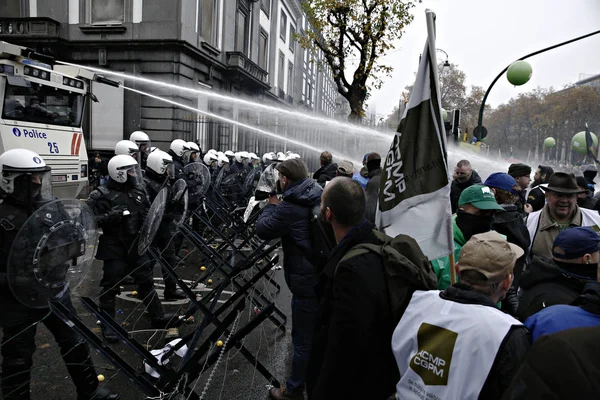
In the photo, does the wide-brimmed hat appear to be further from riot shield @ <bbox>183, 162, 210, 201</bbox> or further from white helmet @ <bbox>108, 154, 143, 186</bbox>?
riot shield @ <bbox>183, 162, 210, 201</bbox>

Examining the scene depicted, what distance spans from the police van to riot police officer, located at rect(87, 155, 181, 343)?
5.14 m

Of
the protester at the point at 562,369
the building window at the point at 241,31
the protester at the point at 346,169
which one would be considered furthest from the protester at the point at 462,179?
the building window at the point at 241,31

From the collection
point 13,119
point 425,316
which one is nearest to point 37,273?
point 425,316

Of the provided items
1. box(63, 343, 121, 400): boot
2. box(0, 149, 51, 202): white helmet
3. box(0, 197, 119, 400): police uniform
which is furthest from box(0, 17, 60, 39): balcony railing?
box(63, 343, 121, 400): boot

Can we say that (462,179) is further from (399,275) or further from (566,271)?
(399,275)

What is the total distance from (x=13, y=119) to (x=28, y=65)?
1186 mm

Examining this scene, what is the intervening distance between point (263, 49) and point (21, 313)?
33.8 metres

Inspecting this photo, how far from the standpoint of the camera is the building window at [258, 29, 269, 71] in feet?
110

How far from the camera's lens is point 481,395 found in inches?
58.7

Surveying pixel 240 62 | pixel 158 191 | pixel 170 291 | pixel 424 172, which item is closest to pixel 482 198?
pixel 424 172

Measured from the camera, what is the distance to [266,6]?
3416 centimetres

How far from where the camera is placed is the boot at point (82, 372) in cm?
336

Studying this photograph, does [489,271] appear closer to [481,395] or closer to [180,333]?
[481,395]

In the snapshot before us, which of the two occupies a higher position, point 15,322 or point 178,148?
point 178,148
